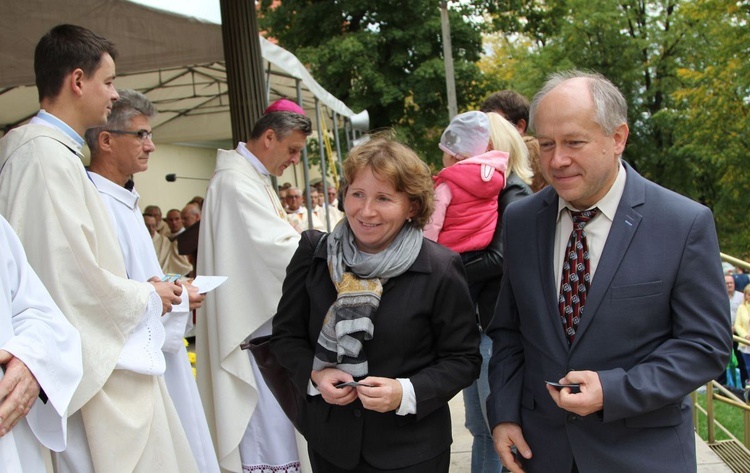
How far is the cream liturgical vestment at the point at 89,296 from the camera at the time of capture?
2672 millimetres

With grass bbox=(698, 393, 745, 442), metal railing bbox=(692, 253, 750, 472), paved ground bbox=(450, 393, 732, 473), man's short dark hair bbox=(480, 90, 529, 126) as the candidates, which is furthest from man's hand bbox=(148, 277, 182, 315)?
grass bbox=(698, 393, 745, 442)

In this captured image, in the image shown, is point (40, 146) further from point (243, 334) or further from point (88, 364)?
point (243, 334)

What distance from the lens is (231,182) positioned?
13.3ft

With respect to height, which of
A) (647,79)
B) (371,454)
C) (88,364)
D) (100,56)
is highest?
(647,79)

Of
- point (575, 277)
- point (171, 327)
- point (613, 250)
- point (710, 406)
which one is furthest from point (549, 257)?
point (710, 406)

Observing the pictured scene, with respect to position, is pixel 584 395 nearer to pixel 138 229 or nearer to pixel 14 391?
pixel 14 391

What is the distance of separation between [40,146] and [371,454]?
1544 millimetres

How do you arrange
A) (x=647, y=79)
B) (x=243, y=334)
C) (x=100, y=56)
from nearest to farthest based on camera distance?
1. (x=100, y=56)
2. (x=243, y=334)
3. (x=647, y=79)

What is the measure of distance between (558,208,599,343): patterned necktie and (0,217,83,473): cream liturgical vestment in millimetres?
1386

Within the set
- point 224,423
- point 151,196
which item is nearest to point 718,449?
point 224,423

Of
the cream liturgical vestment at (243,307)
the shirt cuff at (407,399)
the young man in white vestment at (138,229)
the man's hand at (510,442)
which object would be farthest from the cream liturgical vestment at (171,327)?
the man's hand at (510,442)

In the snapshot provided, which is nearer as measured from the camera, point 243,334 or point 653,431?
point 653,431

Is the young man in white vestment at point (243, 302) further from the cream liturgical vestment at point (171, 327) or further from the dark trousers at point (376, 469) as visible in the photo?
the dark trousers at point (376, 469)

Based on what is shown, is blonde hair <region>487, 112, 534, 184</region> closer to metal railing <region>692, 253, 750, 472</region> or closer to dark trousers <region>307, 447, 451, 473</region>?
dark trousers <region>307, 447, 451, 473</region>
